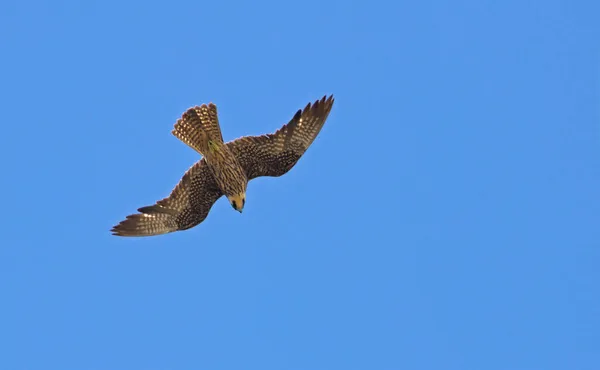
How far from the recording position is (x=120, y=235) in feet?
80.6

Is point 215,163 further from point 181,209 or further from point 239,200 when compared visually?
point 181,209

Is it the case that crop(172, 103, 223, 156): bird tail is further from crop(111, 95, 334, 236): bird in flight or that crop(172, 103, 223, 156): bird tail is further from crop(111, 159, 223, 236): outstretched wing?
crop(111, 159, 223, 236): outstretched wing

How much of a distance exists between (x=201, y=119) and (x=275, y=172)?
2030 millimetres

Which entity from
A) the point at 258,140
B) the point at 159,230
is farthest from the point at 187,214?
the point at 258,140

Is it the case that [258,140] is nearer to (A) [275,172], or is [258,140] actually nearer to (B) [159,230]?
(A) [275,172]

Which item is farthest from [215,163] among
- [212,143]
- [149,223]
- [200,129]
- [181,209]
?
[149,223]

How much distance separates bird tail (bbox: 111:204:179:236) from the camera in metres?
24.6

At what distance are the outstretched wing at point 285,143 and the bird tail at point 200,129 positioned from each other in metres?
0.62

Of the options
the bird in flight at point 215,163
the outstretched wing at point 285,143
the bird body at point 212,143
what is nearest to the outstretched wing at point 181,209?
the bird in flight at point 215,163

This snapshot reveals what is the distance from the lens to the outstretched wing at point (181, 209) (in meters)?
24.3

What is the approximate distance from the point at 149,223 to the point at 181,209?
2.59 ft

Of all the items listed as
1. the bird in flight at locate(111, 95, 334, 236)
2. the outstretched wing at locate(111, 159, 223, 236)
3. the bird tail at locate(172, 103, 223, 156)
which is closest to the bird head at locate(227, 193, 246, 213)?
the bird in flight at locate(111, 95, 334, 236)

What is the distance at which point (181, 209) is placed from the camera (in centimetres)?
2456

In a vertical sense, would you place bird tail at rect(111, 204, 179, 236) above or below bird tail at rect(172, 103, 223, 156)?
below
